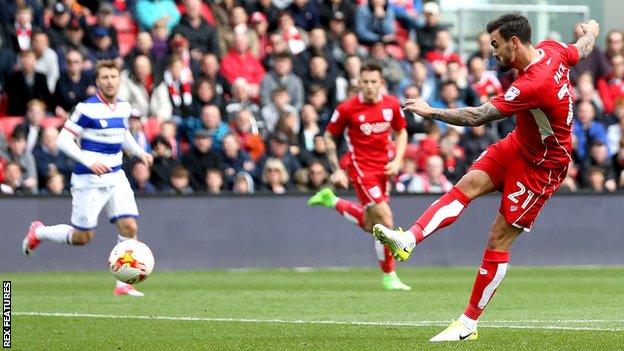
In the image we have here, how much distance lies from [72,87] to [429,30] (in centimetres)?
697

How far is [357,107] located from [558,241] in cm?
625

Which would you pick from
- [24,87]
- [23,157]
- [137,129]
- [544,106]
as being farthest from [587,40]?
[24,87]

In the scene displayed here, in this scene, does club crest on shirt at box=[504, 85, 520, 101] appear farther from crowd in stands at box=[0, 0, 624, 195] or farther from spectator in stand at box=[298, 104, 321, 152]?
spectator in stand at box=[298, 104, 321, 152]

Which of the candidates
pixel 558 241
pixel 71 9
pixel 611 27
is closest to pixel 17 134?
pixel 71 9

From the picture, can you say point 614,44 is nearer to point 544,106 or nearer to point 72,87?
point 72,87

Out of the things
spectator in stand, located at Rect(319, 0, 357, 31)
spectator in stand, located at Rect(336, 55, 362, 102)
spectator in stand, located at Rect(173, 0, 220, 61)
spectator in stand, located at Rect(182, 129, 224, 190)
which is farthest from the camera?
spectator in stand, located at Rect(319, 0, 357, 31)

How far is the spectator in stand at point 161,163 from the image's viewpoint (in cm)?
1983

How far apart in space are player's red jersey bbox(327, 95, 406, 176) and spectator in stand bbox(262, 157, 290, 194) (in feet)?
14.0

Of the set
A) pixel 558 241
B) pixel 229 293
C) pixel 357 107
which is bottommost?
pixel 558 241

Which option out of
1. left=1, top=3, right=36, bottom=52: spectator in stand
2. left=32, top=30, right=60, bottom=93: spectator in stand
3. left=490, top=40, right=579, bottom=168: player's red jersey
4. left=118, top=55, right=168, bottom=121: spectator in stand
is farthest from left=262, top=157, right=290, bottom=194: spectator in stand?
left=490, top=40, right=579, bottom=168: player's red jersey

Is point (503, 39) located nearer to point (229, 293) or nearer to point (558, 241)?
point (229, 293)

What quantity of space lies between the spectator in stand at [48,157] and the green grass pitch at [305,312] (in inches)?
63.8

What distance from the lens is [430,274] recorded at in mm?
18484

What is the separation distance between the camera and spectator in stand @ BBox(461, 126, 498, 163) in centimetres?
2198
